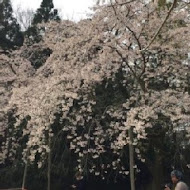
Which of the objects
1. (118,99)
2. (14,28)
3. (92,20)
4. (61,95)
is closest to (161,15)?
(92,20)

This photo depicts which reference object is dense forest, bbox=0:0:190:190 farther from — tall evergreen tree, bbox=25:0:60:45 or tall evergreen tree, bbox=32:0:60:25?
tall evergreen tree, bbox=32:0:60:25

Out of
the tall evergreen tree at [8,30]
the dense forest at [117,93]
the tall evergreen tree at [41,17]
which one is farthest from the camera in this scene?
the tall evergreen tree at [8,30]

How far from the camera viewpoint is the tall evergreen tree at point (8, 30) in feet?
66.3

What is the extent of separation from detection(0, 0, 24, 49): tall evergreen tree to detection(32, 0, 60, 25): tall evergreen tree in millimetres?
1256

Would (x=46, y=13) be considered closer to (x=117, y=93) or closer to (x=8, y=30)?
(x=8, y=30)

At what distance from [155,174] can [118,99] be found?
277cm

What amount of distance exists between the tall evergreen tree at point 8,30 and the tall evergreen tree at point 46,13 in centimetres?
126

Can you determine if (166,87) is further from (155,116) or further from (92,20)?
(92,20)

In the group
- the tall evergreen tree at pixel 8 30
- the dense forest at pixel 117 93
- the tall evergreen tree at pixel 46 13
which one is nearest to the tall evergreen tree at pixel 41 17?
the tall evergreen tree at pixel 46 13

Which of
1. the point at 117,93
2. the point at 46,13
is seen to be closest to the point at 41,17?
the point at 46,13

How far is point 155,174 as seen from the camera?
41.8ft

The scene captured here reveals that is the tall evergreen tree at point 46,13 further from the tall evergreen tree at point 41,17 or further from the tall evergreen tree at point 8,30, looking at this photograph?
the tall evergreen tree at point 8,30

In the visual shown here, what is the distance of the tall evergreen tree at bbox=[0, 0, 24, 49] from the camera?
20203 mm

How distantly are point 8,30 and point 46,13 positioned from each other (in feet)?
7.07
